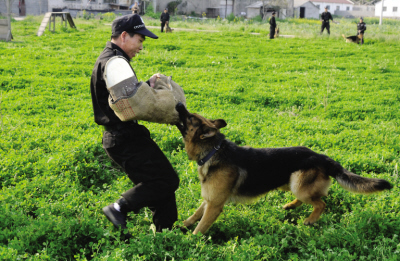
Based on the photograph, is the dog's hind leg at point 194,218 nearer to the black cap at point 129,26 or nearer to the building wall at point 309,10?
the black cap at point 129,26

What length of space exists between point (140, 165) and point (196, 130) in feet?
2.53

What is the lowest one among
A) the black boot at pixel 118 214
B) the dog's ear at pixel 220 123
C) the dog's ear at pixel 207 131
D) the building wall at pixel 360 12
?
the black boot at pixel 118 214

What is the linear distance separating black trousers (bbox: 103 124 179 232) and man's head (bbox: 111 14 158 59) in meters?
0.86

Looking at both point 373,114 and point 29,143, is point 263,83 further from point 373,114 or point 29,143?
point 29,143

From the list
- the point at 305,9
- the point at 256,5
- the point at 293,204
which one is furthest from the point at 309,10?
the point at 293,204

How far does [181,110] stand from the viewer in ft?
12.7

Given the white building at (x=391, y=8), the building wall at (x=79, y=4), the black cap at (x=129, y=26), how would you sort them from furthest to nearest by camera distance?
1. the white building at (x=391, y=8)
2. the building wall at (x=79, y=4)
3. the black cap at (x=129, y=26)

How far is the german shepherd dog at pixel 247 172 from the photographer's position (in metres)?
4.12

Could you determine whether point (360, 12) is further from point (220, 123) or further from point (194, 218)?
point (194, 218)

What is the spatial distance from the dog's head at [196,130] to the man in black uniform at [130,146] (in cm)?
43

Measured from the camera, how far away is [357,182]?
417 cm

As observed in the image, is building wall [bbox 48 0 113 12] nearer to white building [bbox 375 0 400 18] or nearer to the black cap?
the black cap

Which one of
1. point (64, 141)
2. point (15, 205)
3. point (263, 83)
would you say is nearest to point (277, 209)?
point (15, 205)

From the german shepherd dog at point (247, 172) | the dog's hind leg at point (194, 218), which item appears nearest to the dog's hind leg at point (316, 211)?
the german shepherd dog at point (247, 172)
